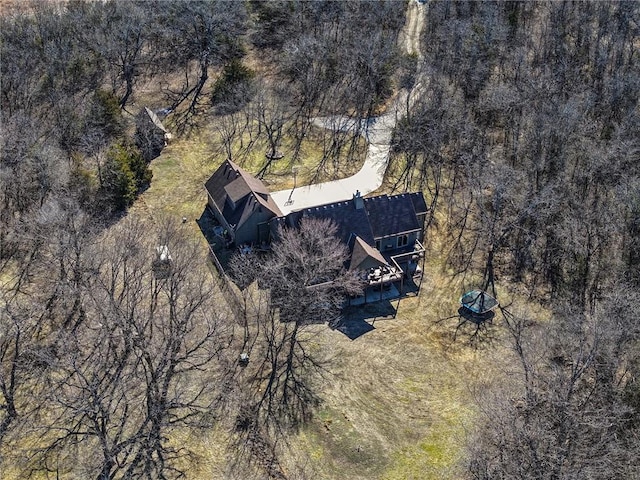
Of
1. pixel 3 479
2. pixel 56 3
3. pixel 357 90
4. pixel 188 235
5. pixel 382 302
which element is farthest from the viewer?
pixel 56 3

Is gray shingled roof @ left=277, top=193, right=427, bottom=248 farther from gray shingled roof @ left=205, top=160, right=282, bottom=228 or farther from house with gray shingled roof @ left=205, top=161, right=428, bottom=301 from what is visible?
gray shingled roof @ left=205, top=160, right=282, bottom=228

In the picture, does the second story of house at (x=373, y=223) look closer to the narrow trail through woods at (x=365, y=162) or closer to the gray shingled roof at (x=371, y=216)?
the gray shingled roof at (x=371, y=216)

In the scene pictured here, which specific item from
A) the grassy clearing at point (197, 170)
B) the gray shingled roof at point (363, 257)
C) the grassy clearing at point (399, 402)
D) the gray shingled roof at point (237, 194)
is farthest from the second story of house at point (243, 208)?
the grassy clearing at point (399, 402)

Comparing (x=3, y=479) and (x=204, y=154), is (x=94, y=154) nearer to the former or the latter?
(x=204, y=154)

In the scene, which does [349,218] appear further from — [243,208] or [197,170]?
[197,170]

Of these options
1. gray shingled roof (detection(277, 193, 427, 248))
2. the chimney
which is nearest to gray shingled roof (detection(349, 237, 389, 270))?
gray shingled roof (detection(277, 193, 427, 248))

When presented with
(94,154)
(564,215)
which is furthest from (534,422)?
(94,154)

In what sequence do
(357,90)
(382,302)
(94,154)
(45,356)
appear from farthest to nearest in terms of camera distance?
(357,90)
(94,154)
(382,302)
(45,356)
